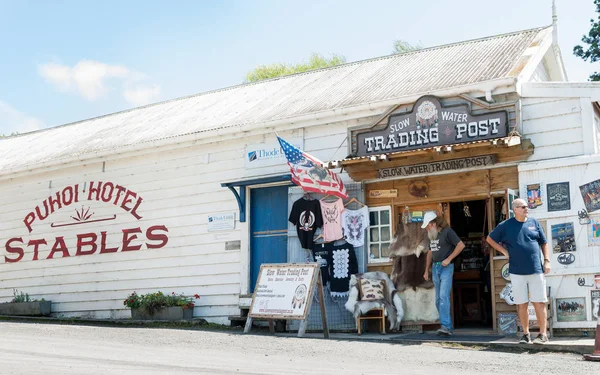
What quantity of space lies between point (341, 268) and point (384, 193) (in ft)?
4.75

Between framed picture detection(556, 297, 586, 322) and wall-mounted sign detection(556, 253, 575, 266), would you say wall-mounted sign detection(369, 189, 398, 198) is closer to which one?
wall-mounted sign detection(556, 253, 575, 266)

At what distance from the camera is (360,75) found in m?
15.7

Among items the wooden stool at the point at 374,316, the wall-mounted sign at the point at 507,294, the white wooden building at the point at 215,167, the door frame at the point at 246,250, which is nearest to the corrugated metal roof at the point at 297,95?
the white wooden building at the point at 215,167

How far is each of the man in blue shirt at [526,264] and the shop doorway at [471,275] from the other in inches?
154

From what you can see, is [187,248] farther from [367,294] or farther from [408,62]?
[408,62]

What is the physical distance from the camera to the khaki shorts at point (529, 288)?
31.1 ft

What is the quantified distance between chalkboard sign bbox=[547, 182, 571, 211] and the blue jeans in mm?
1709

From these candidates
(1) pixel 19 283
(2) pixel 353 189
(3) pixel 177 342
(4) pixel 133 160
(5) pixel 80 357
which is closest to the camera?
(5) pixel 80 357

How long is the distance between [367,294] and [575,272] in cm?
317

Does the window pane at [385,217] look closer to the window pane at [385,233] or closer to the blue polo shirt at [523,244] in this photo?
the window pane at [385,233]

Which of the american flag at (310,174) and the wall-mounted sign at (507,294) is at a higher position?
the american flag at (310,174)

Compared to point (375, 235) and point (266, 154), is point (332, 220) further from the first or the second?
point (266, 154)

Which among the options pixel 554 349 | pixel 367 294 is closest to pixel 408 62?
pixel 367 294

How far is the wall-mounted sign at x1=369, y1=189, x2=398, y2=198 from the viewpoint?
41.1ft
